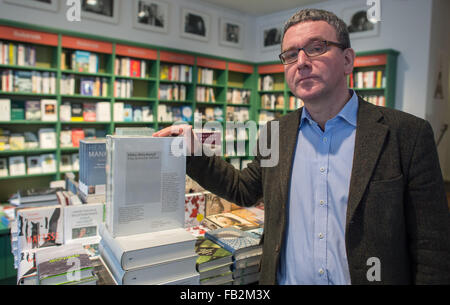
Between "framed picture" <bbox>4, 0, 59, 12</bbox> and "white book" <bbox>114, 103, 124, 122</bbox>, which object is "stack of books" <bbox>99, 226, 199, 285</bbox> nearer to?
"white book" <bbox>114, 103, 124, 122</bbox>

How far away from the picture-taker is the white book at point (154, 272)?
120 centimetres

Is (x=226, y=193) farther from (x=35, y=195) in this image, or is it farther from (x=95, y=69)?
(x=95, y=69)

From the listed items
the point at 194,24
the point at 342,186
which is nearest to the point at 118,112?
the point at 194,24

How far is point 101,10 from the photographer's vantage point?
16.9 feet

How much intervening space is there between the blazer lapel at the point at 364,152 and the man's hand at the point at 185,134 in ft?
2.23

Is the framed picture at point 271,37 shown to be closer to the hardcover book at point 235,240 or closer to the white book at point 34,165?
the white book at point 34,165

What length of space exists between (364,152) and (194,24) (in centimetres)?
572

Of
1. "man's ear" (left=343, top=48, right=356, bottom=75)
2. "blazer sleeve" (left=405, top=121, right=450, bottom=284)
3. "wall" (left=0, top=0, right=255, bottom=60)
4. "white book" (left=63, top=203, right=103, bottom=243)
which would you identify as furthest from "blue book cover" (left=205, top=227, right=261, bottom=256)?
"wall" (left=0, top=0, right=255, bottom=60)

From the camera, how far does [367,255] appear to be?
1158mm

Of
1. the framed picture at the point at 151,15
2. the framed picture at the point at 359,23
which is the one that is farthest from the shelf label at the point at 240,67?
the framed picture at the point at 359,23

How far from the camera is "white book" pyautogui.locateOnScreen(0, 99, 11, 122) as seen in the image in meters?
4.19

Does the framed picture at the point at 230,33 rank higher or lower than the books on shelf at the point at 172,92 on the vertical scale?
higher

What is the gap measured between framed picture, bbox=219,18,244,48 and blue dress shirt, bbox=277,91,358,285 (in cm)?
581
